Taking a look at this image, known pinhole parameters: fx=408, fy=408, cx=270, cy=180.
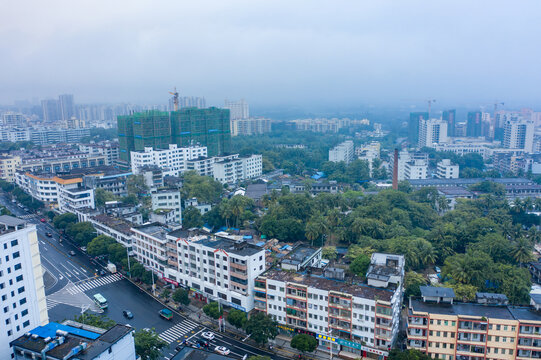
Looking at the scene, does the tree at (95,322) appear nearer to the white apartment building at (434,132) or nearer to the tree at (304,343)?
the tree at (304,343)

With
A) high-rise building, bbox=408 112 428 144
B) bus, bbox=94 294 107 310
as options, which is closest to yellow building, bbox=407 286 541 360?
bus, bbox=94 294 107 310

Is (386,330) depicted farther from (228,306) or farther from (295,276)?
(228,306)

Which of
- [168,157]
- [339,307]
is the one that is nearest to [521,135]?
[168,157]

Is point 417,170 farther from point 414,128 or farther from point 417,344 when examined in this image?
point 414,128

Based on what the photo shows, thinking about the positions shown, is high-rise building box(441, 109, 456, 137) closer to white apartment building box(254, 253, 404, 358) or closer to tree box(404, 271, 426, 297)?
tree box(404, 271, 426, 297)

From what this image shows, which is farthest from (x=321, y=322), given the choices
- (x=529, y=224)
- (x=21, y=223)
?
(x=529, y=224)

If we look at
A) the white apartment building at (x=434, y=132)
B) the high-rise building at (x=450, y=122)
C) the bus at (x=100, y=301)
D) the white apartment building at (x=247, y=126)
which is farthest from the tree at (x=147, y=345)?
the high-rise building at (x=450, y=122)
